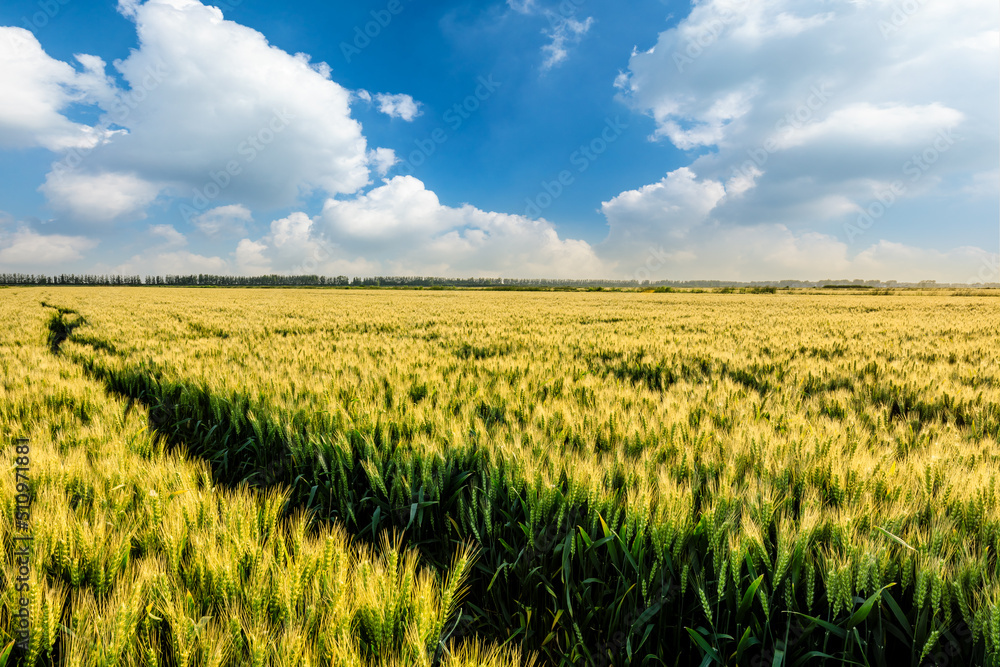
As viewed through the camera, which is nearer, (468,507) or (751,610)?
(751,610)

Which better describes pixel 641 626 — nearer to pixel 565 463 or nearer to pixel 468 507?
pixel 565 463

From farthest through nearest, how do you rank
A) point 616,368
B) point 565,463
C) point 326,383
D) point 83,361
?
point 83,361 < point 616,368 < point 326,383 < point 565,463

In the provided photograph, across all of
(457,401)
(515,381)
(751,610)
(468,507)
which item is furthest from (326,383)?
(751,610)

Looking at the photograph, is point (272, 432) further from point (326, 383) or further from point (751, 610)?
point (751, 610)

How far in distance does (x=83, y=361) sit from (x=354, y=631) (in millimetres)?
7691

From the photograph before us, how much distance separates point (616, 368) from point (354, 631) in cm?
449

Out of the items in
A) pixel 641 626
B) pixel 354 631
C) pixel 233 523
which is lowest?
pixel 641 626

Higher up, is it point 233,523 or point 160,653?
point 233,523

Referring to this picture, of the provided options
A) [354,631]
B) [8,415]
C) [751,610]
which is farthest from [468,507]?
[8,415]

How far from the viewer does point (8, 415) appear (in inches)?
129

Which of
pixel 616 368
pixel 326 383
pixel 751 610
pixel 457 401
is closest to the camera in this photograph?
pixel 751 610

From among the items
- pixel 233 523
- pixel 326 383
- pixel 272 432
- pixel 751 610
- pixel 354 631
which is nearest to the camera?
pixel 354 631

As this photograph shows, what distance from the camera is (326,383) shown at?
150 inches

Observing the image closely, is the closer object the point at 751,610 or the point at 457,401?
the point at 751,610
